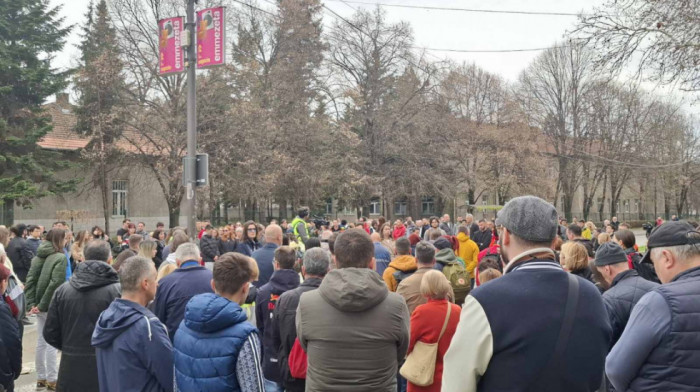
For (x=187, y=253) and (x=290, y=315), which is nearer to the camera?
(x=290, y=315)

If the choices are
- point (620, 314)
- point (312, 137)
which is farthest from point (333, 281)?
point (312, 137)

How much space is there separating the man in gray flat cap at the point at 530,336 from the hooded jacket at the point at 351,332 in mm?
1226

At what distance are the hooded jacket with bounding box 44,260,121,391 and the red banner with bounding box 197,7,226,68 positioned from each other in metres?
7.83

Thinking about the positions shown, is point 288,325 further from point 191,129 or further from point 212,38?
point 212,38

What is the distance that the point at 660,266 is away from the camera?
300cm

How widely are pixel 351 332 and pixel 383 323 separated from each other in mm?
214

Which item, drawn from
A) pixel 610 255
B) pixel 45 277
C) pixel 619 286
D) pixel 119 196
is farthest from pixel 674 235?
pixel 119 196

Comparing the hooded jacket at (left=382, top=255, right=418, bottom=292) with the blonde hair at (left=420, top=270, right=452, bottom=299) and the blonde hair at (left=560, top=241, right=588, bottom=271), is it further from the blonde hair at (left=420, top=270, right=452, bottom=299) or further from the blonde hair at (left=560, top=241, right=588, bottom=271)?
the blonde hair at (left=420, top=270, right=452, bottom=299)

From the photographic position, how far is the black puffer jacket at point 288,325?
14.5 ft

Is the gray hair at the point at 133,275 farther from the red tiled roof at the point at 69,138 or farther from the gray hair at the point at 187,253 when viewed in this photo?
the red tiled roof at the point at 69,138

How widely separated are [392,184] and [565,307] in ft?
117

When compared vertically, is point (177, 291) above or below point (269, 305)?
above

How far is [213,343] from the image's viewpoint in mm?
3168

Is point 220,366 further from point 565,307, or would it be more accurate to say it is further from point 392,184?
point 392,184
